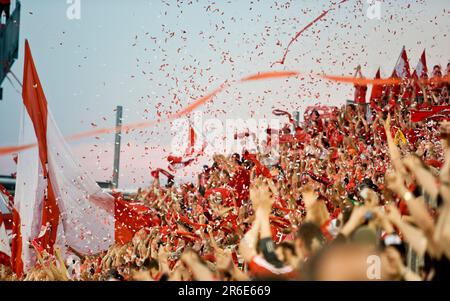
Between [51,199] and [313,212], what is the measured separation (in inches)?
132

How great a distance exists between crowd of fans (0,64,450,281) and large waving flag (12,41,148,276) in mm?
271

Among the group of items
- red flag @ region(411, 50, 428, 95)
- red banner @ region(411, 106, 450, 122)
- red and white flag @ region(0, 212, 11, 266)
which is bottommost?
red and white flag @ region(0, 212, 11, 266)

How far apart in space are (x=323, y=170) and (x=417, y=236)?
254 cm

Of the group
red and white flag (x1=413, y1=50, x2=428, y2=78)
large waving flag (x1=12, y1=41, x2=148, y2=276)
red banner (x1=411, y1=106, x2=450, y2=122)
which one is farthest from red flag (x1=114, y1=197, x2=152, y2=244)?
red and white flag (x1=413, y1=50, x2=428, y2=78)

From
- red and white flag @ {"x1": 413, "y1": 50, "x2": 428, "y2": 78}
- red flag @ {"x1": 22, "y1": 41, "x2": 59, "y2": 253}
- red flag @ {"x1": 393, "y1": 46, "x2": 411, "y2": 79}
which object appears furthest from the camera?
red flag @ {"x1": 393, "y1": 46, "x2": 411, "y2": 79}

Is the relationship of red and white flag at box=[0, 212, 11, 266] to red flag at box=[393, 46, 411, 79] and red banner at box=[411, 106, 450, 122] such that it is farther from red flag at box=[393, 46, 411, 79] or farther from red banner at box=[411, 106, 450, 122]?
red flag at box=[393, 46, 411, 79]

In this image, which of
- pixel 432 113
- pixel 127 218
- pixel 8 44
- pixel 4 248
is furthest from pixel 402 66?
pixel 4 248

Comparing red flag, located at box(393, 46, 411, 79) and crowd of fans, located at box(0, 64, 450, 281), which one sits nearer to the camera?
crowd of fans, located at box(0, 64, 450, 281)

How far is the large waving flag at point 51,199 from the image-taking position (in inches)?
149

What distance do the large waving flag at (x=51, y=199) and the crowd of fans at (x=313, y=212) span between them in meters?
0.27

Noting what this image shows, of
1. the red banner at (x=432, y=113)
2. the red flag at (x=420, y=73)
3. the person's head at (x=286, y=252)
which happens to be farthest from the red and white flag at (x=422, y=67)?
the person's head at (x=286, y=252)

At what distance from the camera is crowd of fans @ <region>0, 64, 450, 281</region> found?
0.73 metres
